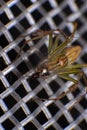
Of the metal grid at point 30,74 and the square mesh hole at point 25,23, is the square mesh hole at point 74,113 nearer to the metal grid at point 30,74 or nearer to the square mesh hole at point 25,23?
the metal grid at point 30,74

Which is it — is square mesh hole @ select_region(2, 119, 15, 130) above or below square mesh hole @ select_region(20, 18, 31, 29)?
below

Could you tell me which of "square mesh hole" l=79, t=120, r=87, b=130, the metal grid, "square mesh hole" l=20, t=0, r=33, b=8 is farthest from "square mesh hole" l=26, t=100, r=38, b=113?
"square mesh hole" l=20, t=0, r=33, b=8

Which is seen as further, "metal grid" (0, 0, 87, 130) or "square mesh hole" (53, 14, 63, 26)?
"square mesh hole" (53, 14, 63, 26)

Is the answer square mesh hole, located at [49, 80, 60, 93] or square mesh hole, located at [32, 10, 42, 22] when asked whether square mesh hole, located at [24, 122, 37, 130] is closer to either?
square mesh hole, located at [49, 80, 60, 93]

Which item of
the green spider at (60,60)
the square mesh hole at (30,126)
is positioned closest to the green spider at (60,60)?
the green spider at (60,60)

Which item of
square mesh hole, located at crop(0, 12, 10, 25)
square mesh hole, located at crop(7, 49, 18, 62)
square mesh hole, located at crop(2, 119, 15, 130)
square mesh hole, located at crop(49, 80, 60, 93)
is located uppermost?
square mesh hole, located at crop(0, 12, 10, 25)

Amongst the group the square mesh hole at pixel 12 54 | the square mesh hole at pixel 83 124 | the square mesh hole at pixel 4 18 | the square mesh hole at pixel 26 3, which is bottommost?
the square mesh hole at pixel 83 124

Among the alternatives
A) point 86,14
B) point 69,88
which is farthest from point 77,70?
point 86,14

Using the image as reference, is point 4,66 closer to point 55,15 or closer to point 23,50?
point 23,50
